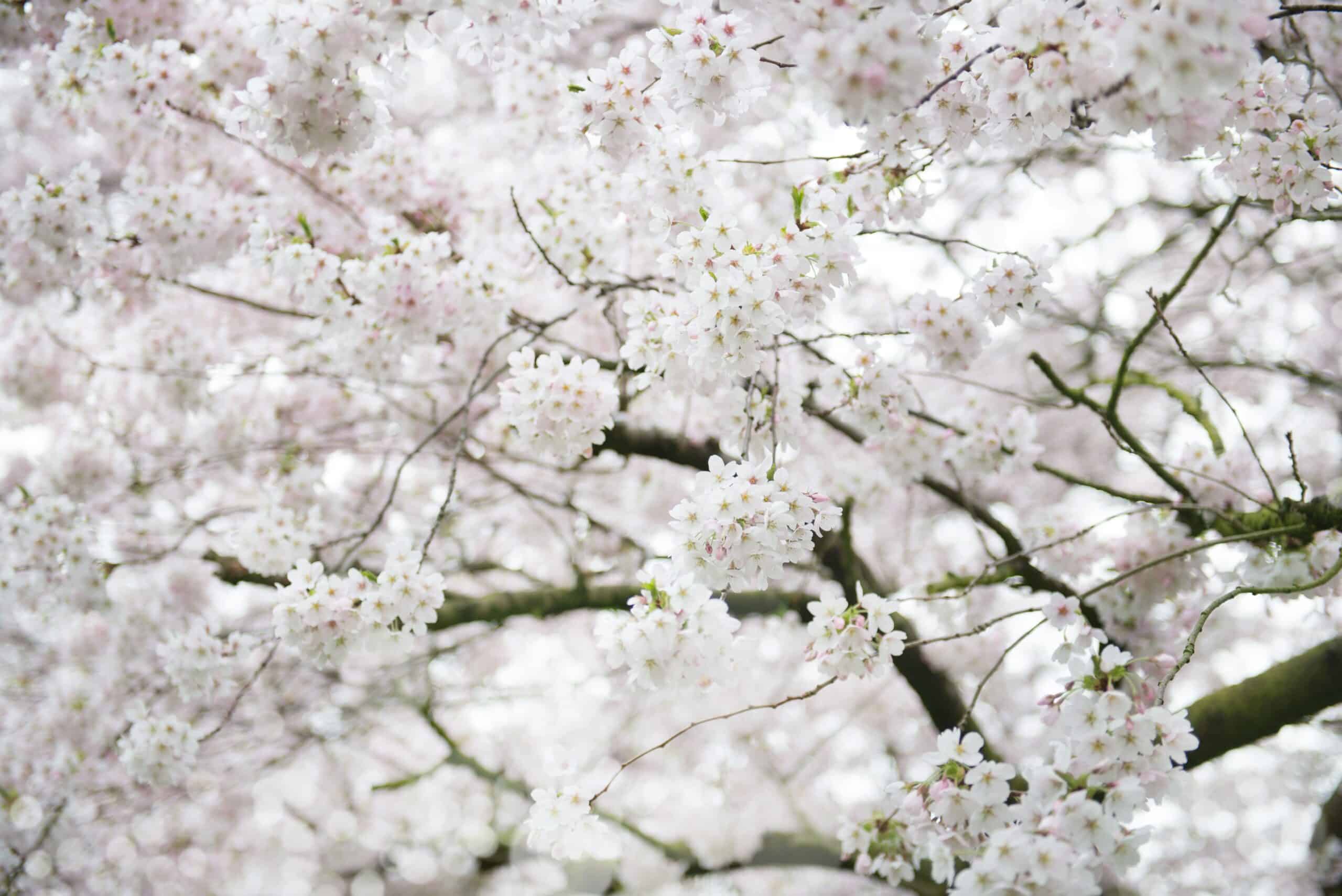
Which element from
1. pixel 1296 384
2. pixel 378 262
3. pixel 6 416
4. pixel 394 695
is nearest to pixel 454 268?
pixel 378 262

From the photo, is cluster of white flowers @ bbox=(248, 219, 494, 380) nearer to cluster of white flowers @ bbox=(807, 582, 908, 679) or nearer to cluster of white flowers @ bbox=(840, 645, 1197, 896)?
cluster of white flowers @ bbox=(807, 582, 908, 679)

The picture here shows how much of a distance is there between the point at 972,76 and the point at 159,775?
10.4ft

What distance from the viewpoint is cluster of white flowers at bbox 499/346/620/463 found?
225 cm

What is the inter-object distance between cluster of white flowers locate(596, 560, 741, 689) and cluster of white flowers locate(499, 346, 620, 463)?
0.64 meters

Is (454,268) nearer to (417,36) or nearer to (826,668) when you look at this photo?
(417,36)

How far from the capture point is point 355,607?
7.22 feet

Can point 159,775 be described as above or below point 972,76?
below

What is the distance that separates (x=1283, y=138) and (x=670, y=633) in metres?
1.85

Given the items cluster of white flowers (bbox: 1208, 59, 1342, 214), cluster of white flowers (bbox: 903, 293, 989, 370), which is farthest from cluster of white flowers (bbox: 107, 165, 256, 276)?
cluster of white flowers (bbox: 1208, 59, 1342, 214)

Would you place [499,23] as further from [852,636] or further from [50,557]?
[50,557]

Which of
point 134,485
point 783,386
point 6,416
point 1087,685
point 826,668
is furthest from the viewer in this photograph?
point 6,416

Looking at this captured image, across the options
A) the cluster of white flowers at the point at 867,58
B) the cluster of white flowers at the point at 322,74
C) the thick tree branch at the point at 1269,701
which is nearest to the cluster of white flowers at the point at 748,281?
the cluster of white flowers at the point at 867,58

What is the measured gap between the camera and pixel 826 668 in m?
1.97

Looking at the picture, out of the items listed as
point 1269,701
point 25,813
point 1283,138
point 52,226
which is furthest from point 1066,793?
point 25,813
